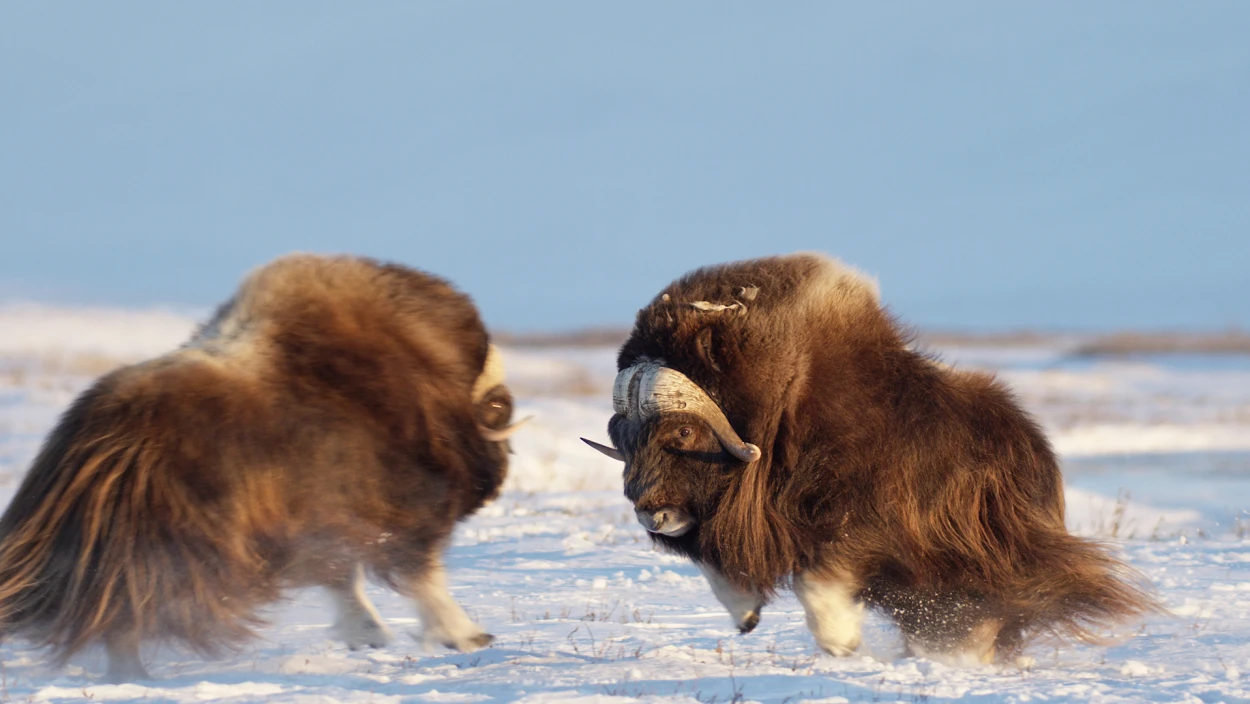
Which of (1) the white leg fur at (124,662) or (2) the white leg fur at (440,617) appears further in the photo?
(2) the white leg fur at (440,617)

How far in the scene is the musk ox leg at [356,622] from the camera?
3.50 metres

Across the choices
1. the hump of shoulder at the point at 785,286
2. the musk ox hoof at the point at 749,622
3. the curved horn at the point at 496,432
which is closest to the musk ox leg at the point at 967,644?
the musk ox hoof at the point at 749,622

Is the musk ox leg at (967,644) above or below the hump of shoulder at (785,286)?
below

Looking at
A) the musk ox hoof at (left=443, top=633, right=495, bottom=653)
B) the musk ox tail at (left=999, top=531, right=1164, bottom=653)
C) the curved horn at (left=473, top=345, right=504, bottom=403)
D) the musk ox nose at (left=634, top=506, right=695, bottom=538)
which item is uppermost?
the curved horn at (left=473, top=345, right=504, bottom=403)

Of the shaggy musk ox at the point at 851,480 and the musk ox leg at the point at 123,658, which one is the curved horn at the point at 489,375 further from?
the musk ox leg at the point at 123,658

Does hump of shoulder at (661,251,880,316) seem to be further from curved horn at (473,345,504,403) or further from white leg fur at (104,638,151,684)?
white leg fur at (104,638,151,684)

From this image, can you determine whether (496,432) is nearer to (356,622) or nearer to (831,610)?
(356,622)

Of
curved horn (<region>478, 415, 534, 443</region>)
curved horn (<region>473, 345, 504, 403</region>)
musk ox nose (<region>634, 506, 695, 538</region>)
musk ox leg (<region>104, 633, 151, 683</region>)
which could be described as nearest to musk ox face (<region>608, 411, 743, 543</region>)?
musk ox nose (<region>634, 506, 695, 538</region>)

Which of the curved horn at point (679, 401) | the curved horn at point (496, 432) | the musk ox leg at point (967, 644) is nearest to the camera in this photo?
the curved horn at point (679, 401)

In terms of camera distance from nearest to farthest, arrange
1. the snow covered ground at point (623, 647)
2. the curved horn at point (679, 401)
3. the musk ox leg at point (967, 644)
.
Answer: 1. the snow covered ground at point (623, 647)
2. the curved horn at point (679, 401)
3. the musk ox leg at point (967, 644)

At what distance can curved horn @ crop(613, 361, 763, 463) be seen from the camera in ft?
10.4

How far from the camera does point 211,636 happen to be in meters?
3.05

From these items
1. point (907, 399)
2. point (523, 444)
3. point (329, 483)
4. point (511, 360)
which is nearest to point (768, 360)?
point (907, 399)

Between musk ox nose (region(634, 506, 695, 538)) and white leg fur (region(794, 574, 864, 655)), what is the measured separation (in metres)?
0.33
